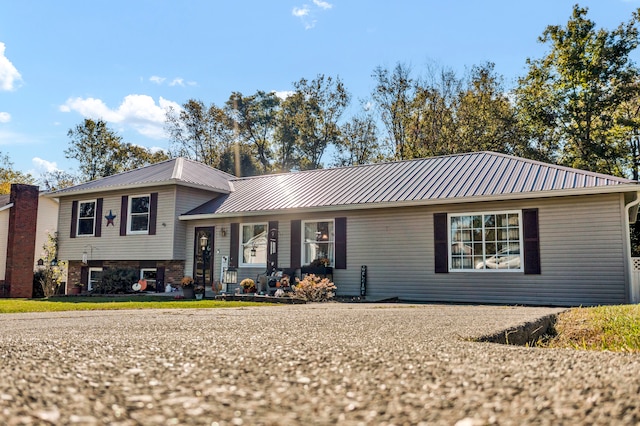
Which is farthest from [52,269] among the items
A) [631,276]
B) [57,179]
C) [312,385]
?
[57,179]

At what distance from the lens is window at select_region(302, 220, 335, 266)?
14055mm

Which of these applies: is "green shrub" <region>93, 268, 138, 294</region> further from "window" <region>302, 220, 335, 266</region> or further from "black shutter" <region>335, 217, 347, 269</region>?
"black shutter" <region>335, 217, 347, 269</region>

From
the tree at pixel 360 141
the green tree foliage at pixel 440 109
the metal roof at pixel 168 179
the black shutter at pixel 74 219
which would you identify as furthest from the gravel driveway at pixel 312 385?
the tree at pixel 360 141

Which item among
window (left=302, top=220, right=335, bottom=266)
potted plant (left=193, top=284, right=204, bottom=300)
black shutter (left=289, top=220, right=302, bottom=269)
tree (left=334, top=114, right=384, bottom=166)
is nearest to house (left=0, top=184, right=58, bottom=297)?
potted plant (left=193, top=284, right=204, bottom=300)

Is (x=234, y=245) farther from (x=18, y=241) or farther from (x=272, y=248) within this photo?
(x=18, y=241)

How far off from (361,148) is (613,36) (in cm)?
1296

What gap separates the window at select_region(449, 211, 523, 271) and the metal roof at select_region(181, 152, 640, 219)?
0.65 meters

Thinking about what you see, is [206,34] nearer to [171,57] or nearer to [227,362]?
[171,57]

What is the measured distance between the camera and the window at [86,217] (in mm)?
18156

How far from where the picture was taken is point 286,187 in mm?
16531

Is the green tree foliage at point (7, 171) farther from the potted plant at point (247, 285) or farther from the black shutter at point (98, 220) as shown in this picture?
the potted plant at point (247, 285)

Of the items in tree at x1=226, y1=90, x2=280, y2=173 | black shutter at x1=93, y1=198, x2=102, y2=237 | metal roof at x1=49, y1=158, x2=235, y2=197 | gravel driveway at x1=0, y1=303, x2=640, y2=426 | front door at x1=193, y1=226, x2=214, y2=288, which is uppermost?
tree at x1=226, y1=90, x2=280, y2=173

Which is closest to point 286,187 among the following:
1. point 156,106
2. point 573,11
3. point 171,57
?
point 171,57

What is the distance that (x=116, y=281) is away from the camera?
16.2 m
